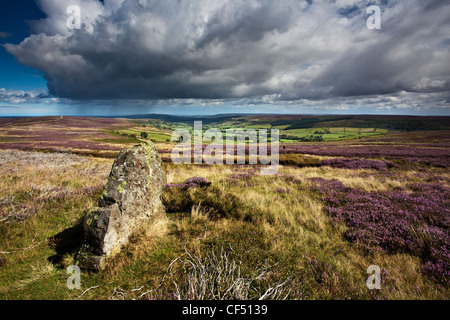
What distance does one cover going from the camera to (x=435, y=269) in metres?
3.86

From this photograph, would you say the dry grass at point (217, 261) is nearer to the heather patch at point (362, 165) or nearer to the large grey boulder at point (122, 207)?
the large grey boulder at point (122, 207)

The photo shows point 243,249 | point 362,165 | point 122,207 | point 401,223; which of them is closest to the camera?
point 243,249

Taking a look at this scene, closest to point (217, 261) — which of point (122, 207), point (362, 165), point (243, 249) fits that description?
point (243, 249)

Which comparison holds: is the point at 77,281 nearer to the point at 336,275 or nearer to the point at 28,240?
A: the point at 28,240

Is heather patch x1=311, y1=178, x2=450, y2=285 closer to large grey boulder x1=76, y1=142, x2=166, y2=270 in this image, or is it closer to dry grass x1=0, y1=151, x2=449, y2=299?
dry grass x1=0, y1=151, x2=449, y2=299

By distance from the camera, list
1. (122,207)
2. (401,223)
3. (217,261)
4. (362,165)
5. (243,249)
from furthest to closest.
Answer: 1. (362,165)
2. (401,223)
3. (122,207)
4. (243,249)
5. (217,261)

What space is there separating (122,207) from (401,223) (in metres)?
8.47

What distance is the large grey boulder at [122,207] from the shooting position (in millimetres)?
4039

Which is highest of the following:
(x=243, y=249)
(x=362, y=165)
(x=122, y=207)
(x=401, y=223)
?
(x=122, y=207)

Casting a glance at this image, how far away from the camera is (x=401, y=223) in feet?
18.5

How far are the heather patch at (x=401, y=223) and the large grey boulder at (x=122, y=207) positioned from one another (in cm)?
642

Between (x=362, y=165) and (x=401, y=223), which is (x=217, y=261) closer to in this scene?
(x=401, y=223)
